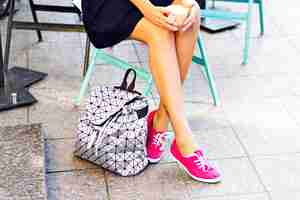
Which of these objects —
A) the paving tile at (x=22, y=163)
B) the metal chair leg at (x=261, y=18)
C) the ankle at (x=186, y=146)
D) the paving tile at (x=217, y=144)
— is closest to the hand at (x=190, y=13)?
the ankle at (x=186, y=146)

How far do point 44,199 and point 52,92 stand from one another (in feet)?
2.72

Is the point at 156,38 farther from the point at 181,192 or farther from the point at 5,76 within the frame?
the point at 5,76

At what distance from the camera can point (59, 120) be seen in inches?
97.3

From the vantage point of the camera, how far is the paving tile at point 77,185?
204cm

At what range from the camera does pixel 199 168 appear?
2.11 metres

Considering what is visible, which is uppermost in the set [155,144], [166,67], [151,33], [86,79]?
[151,33]

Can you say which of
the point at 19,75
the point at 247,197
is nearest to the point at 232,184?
the point at 247,197

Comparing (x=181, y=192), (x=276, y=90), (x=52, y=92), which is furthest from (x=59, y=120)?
(x=276, y=90)

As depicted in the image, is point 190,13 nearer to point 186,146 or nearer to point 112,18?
point 112,18

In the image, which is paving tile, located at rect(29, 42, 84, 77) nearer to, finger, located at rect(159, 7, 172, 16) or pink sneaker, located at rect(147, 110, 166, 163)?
pink sneaker, located at rect(147, 110, 166, 163)

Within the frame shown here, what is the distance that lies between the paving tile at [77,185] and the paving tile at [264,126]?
640mm

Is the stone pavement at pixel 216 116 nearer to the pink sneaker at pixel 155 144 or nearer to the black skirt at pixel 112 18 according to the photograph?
the pink sneaker at pixel 155 144

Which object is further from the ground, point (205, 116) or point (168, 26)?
point (168, 26)

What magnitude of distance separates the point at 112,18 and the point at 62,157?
583 millimetres
